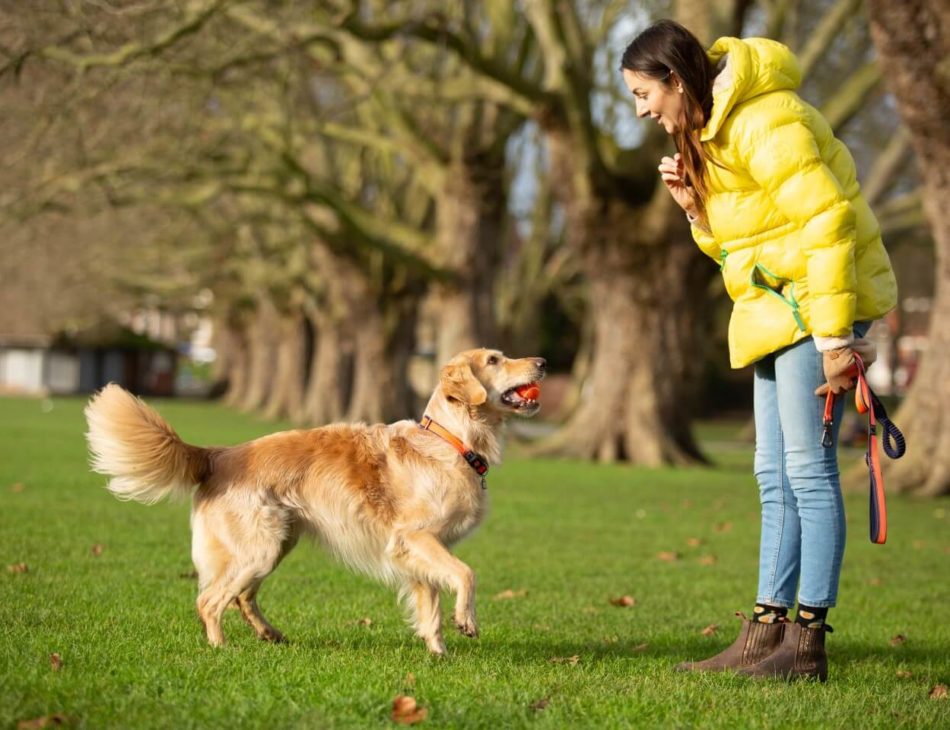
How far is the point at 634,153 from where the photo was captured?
1991cm

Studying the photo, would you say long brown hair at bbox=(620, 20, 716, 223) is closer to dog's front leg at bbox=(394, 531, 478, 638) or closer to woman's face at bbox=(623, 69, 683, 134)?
woman's face at bbox=(623, 69, 683, 134)

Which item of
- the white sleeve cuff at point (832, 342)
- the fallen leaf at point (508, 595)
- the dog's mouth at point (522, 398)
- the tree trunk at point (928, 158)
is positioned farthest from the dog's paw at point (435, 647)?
the tree trunk at point (928, 158)

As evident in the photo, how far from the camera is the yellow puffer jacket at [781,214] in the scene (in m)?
4.84

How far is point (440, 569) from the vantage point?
18.5ft

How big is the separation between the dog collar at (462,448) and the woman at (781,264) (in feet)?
4.33

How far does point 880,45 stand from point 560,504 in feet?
20.7

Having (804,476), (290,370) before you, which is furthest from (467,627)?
(290,370)

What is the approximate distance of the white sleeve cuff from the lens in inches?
192

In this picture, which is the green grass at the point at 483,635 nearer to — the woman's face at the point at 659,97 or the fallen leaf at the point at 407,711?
the fallen leaf at the point at 407,711

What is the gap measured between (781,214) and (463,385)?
179 centimetres

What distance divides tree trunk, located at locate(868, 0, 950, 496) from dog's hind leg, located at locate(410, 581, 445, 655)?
10.4 m

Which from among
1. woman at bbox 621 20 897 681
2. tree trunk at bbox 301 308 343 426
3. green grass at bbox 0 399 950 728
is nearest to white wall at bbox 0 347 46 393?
tree trunk at bbox 301 308 343 426

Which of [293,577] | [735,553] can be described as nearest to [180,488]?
[293,577]

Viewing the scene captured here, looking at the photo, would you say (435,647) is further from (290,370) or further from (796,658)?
(290,370)
